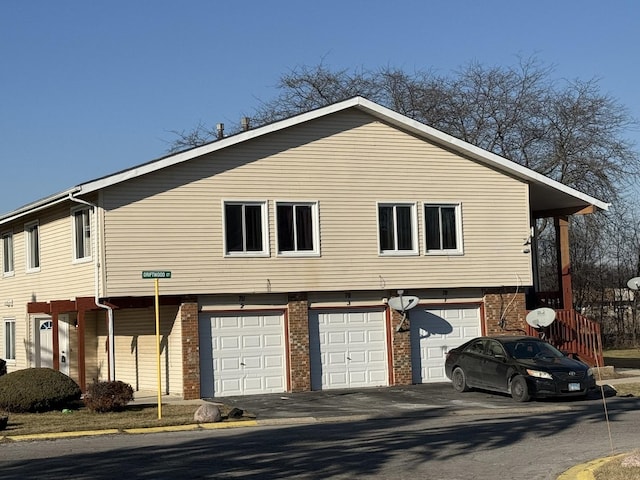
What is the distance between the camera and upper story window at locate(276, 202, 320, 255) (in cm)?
2647

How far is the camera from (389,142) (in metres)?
28.0

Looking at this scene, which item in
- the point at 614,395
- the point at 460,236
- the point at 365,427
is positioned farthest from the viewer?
the point at 460,236

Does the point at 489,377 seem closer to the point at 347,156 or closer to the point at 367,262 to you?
the point at 367,262

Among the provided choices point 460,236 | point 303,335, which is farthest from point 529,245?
point 303,335

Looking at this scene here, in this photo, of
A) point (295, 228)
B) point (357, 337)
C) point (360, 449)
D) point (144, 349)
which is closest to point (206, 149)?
point (295, 228)

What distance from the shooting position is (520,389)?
→ 909 inches

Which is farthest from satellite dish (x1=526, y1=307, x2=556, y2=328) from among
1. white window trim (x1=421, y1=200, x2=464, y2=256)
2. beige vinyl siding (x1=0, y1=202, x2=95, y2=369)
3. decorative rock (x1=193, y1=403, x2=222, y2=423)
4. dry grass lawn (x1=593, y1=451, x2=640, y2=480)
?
dry grass lawn (x1=593, y1=451, x2=640, y2=480)

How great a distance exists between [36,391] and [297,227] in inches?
321

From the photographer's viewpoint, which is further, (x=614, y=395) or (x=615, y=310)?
(x=615, y=310)

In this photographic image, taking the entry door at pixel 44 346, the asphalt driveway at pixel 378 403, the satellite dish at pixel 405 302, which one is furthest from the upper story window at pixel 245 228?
the entry door at pixel 44 346

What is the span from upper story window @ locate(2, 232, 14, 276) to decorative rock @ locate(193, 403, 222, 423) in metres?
15.5

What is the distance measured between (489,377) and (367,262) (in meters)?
4.89

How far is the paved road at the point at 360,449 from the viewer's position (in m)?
12.9

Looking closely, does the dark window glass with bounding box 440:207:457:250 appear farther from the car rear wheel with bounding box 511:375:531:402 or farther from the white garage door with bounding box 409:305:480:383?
the car rear wheel with bounding box 511:375:531:402
